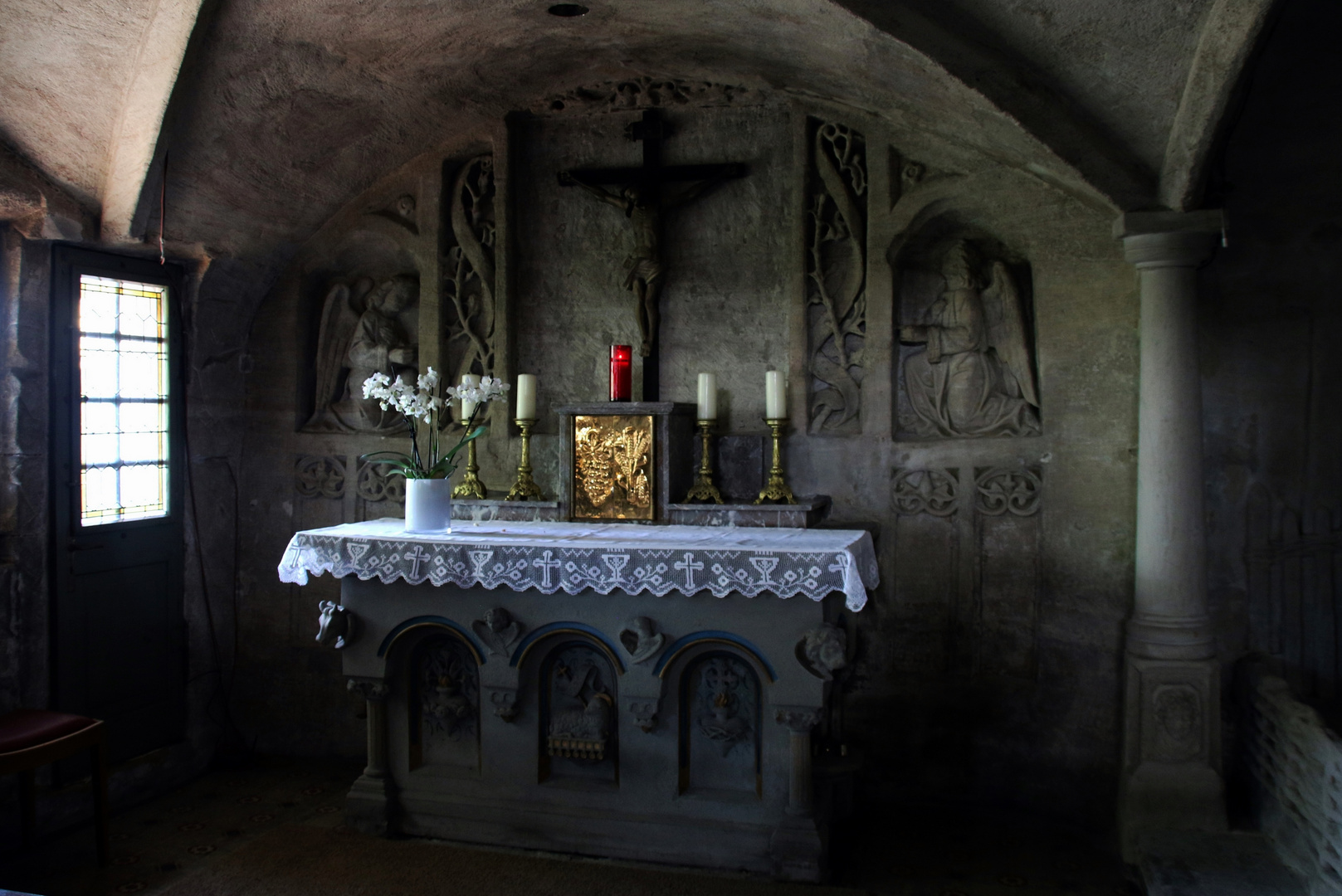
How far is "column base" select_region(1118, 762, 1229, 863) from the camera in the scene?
14.2 feet

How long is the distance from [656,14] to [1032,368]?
8.10 feet

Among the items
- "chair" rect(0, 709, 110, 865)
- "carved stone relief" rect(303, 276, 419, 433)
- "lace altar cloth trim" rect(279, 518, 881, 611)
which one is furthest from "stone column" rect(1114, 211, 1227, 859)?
"chair" rect(0, 709, 110, 865)

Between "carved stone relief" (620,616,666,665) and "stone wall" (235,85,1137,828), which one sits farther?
"stone wall" (235,85,1137,828)

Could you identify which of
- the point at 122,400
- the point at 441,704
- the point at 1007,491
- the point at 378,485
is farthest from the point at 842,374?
the point at 122,400

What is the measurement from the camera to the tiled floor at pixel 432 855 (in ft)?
13.9

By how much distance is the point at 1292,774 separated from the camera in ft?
13.1

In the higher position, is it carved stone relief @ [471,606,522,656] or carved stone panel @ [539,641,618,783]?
carved stone relief @ [471,606,522,656]

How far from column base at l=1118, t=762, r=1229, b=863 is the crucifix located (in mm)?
2958

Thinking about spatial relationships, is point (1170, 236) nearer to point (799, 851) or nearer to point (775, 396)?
point (775, 396)

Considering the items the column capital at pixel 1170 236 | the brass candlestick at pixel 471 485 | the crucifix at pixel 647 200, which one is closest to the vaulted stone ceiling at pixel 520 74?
the column capital at pixel 1170 236

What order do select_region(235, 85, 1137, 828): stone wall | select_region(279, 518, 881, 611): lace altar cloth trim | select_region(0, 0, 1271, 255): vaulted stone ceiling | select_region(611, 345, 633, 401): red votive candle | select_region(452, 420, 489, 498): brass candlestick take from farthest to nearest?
select_region(452, 420, 489, 498): brass candlestick < select_region(611, 345, 633, 401): red votive candle < select_region(235, 85, 1137, 828): stone wall < select_region(279, 518, 881, 611): lace altar cloth trim < select_region(0, 0, 1271, 255): vaulted stone ceiling

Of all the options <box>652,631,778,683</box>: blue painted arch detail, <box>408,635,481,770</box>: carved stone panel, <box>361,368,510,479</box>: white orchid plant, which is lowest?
<box>408,635,481,770</box>: carved stone panel

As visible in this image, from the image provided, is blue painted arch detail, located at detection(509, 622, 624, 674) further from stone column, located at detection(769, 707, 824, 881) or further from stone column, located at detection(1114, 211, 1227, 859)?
stone column, located at detection(1114, 211, 1227, 859)

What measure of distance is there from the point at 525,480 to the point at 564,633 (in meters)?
1.00
